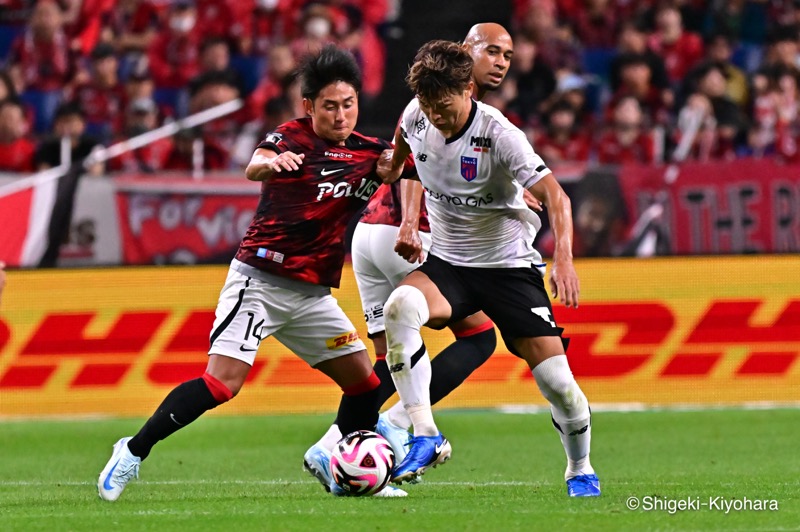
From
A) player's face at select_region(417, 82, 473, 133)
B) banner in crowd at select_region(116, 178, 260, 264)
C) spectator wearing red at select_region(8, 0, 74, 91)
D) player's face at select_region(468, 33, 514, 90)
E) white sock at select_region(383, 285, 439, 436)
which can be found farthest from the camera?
spectator wearing red at select_region(8, 0, 74, 91)

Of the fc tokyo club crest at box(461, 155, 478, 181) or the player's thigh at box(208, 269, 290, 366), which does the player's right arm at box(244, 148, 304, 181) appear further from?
the fc tokyo club crest at box(461, 155, 478, 181)

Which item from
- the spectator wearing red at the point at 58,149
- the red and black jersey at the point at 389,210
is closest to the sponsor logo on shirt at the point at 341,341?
the red and black jersey at the point at 389,210

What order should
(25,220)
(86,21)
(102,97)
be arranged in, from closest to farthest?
(25,220) < (102,97) < (86,21)

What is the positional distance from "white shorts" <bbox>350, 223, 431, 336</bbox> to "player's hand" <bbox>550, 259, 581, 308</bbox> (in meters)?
1.87

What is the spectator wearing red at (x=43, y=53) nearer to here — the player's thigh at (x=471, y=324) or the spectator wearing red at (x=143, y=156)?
the spectator wearing red at (x=143, y=156)

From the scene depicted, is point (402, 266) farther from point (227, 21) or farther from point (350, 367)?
point (227, 21)

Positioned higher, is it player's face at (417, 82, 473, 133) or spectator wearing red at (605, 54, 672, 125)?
player's face at (417, 82, 473, 133)

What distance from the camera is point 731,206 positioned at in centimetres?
1260

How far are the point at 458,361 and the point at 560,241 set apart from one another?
1.77m

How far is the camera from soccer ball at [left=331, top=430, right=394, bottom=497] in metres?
6.45

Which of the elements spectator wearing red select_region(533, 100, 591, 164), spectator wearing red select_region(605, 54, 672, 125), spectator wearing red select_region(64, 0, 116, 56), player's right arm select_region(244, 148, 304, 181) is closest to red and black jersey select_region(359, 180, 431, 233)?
player's right arm select_region(244, 148, 304, 181)

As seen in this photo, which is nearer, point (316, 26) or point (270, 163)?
point (270, 163)

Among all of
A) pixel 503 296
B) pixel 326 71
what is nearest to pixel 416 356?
pixel 503 296

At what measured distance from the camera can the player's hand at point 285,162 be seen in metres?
6.35
